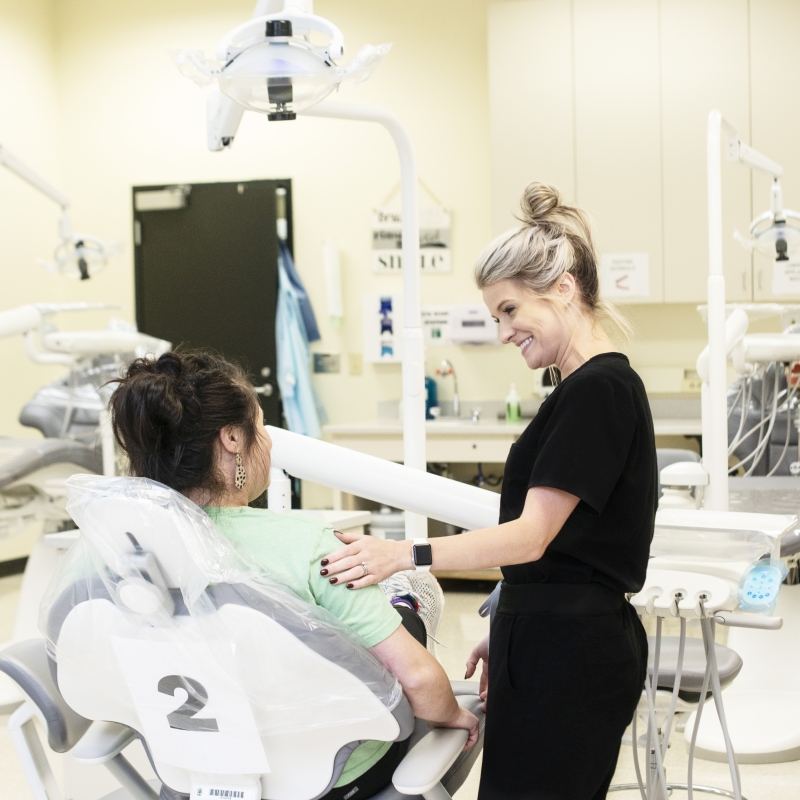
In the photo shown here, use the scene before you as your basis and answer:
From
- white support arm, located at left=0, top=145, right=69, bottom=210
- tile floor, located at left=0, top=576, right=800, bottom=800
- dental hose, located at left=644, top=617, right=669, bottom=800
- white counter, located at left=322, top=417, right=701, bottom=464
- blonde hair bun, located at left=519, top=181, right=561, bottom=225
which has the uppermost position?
white support arm, located at left=0, top=145, right=69, bottom=210

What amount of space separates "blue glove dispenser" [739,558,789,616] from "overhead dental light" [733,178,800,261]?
60.8 inches

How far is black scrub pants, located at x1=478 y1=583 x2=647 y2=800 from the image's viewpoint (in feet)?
4.05

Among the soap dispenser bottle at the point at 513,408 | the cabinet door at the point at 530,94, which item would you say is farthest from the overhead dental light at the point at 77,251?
the soap dispenser bottle at the point at 513,408

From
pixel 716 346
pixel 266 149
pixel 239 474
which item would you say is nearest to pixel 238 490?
pixel 239 474

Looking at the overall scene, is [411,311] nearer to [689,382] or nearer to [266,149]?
[689,382]

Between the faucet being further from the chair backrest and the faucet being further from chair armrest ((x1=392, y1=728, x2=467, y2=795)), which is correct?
the chair backrest

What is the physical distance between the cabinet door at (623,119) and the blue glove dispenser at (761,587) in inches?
128

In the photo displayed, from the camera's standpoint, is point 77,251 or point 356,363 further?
point 356,363

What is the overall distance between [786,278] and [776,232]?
5.85ft

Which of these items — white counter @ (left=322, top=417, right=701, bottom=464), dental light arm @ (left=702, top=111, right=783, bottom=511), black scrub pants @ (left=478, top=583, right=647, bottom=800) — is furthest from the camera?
white counter @ (left=322, top=417, right=701, bottom=464)

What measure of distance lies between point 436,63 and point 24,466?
3.13 meters

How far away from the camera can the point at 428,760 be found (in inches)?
47.3

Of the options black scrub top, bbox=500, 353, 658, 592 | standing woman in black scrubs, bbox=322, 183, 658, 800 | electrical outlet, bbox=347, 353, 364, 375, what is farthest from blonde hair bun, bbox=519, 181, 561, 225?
electrical outlet, bbox=347, 353, 364, 375

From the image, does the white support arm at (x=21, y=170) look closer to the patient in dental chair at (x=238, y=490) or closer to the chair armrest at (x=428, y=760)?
the patient in dental chair at (x=238, y=490)
